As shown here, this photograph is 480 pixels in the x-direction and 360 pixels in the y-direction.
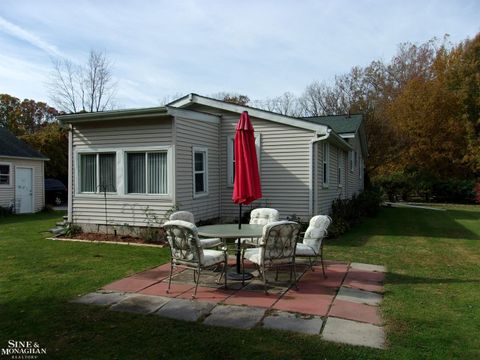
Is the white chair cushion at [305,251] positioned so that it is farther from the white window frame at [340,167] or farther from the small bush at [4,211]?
Answer: the small bush at [4,211]

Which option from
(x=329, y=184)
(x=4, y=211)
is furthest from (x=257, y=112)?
(x=4, y=211)

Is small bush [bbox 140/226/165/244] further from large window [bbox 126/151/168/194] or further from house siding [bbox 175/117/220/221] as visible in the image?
large window [bbox 126/151/168/194]

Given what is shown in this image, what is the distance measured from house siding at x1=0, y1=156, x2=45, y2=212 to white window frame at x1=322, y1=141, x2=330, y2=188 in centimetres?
1374

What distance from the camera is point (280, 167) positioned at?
11.7m

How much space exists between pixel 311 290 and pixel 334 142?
8412 millimetres

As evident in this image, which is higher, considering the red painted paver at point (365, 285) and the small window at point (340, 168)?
the small window at point (340, 168)

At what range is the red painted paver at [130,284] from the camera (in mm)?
5691

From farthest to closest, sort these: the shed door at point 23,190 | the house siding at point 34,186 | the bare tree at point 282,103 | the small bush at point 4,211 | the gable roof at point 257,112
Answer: the bare tree at point 282,103 < the shed door at point 23,190 < the house siding at point 34,186 < the small bush at point 4,211 < the gable roof at point 257,112

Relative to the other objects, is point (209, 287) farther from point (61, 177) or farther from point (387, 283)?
point (61, 177)

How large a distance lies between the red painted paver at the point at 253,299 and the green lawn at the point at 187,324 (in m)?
0.88

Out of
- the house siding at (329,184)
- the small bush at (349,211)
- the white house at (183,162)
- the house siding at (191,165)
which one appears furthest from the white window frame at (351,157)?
the house siding at (191,165)

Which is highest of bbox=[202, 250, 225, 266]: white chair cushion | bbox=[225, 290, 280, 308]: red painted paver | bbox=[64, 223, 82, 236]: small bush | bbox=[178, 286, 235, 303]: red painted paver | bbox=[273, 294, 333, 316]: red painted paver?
bbox=[202, 250, 225, 266]: white chair cushion

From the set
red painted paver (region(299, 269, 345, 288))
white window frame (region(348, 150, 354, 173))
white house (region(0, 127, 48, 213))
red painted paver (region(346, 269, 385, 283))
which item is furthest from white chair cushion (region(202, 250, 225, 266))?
white house (region(0, 127, 48, 213))

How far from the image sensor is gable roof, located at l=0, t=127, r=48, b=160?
17953mm
